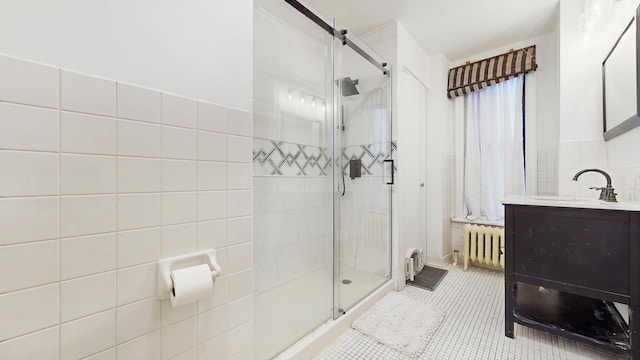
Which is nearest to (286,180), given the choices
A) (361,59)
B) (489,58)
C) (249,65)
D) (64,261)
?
(249,65)

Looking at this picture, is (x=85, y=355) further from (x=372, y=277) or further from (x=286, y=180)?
(x=372, y=277)

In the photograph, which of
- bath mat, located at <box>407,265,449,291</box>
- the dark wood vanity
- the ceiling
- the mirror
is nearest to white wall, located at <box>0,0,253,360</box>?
the ceiling

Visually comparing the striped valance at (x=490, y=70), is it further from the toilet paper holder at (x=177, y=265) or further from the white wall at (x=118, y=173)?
the toilet paper holder at (x=177, y=265)

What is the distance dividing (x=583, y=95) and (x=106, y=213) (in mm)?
3114

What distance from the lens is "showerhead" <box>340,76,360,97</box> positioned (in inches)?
83.8

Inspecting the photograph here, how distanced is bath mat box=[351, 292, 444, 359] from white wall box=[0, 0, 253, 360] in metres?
0.90

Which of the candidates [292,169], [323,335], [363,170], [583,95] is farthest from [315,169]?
[583,95]

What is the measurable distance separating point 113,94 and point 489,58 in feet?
11.1

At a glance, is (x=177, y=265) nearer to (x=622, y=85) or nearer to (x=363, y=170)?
(x=363, y=170)

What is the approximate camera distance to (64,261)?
69cm

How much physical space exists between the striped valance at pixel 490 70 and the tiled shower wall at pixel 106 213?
2.86m

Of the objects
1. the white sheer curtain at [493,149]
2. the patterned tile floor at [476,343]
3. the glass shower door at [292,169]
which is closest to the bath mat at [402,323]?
the patterned tile floor at [476,343]

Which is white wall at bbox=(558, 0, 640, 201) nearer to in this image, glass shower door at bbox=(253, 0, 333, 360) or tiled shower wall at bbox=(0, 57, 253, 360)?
glass shower door at bbox=(253, 0, 333, 360)

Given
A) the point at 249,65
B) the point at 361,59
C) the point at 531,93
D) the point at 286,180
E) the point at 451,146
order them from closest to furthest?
the point at 249,65
the point at 286,180
the point at 361,59
the point at 531,93
the point at 451,146
